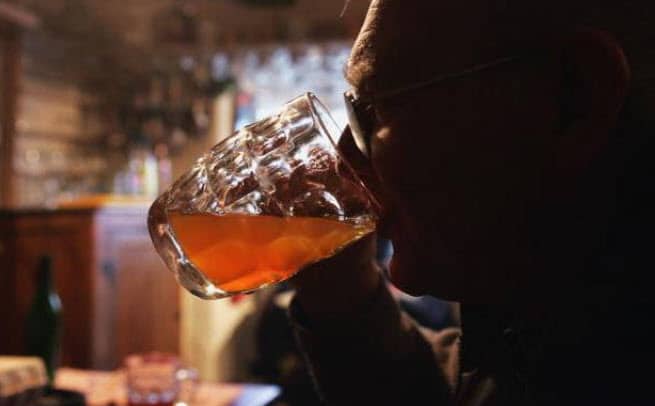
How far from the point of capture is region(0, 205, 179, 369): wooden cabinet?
3.27 meters

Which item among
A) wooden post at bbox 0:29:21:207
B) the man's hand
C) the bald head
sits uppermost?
the bald head

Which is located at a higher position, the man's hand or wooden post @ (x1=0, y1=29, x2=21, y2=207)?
the man's hand

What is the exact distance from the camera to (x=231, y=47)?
4.42m

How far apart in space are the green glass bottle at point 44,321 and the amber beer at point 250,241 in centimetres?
97

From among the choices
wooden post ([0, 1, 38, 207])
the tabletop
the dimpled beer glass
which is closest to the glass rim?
the dimpled beer glass

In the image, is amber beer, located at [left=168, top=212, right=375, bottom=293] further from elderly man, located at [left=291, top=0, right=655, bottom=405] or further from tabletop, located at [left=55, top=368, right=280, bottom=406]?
tabletop, located at [left=55, top=368, right=280, bottom=406]

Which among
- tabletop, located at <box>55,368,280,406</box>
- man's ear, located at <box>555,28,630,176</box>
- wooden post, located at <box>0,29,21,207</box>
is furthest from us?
wooden post, located at <box>0,29,21,207</box>

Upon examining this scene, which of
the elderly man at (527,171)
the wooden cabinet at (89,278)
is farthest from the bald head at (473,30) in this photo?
the wooden cabinet at (89,278)

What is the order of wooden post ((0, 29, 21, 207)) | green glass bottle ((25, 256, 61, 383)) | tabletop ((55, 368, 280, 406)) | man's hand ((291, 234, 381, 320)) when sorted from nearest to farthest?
man's hand ((291, 234, 381, 320)) → tabletop ((55, 368, 280, 406)) → green glass bottle ((25, 256, 61, 383)) → wooden post ((0, 29, 21, 207))

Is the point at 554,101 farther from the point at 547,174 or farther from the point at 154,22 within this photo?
the point at 154,22

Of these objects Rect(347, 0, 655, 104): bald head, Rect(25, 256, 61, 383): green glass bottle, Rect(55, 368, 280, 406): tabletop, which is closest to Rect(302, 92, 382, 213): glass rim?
Rect(347, 0, 655, 104): bald head

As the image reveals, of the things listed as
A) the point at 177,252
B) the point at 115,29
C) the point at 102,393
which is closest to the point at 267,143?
the point at 177,252

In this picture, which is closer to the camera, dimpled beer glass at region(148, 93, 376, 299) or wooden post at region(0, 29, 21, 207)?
dimpled beer glass at region(148, 93, 376, 299)

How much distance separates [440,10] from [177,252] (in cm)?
39
